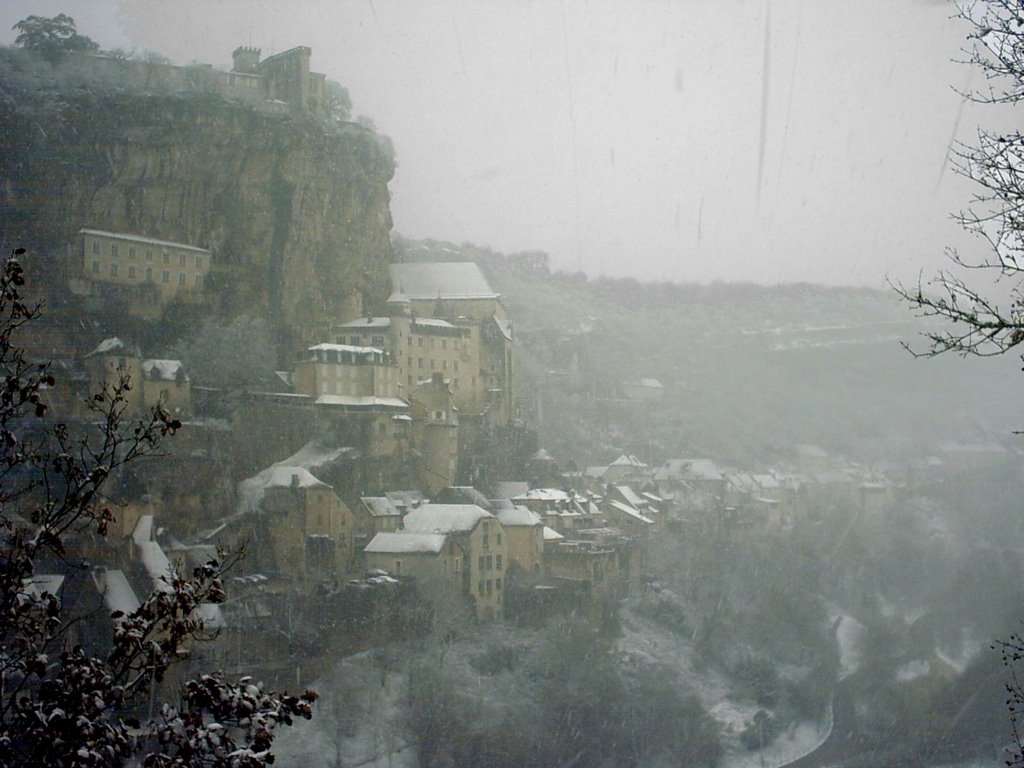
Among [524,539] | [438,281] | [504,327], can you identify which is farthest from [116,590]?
[438,281]

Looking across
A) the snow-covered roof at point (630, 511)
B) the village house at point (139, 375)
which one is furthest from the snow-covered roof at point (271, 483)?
the snow-covered roof at point (630, 511)

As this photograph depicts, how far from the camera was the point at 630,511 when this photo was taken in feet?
125

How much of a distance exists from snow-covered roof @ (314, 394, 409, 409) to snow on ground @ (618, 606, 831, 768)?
9.91 m

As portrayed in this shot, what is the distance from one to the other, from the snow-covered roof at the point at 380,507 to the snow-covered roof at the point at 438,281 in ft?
42.1

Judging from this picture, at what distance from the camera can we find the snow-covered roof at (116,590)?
20.6 meters

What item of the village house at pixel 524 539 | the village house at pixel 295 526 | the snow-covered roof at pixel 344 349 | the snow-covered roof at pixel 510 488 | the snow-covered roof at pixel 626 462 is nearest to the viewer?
the village house at pixel 295 526

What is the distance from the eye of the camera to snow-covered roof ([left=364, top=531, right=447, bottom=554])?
91.6 feet

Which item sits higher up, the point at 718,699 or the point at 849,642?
the point at 718,699

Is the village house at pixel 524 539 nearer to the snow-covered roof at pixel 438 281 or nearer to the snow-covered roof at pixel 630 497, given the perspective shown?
the snow-covered roof at pixel 630 497

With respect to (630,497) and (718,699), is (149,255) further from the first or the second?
(718,699)

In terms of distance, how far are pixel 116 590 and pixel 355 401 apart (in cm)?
1140

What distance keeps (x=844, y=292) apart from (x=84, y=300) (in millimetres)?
77538

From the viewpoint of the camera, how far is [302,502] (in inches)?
1086

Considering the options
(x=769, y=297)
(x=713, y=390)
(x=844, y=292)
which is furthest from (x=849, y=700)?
(x=844, y=292)
